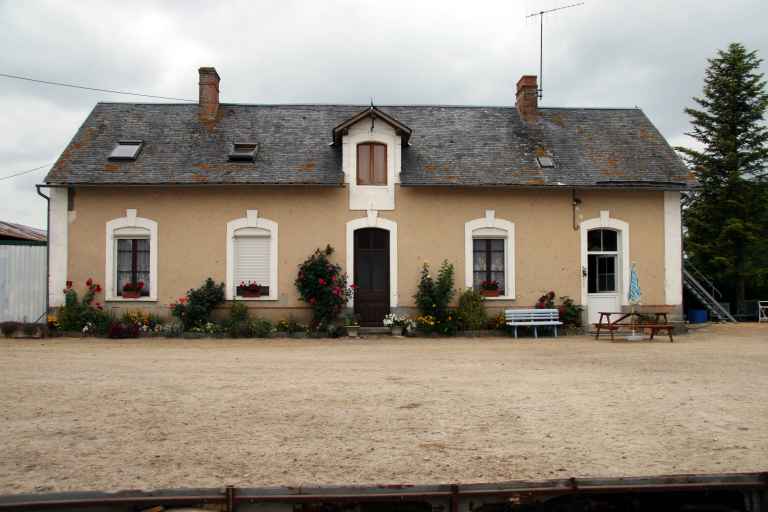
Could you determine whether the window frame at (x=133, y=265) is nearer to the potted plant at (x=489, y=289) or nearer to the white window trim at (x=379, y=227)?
the white window trim at (x=379, y=227)

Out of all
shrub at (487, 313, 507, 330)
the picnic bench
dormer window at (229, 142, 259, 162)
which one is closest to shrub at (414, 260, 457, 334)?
shrub at (487, 313, 507, 330)

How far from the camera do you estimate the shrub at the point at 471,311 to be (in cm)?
1443

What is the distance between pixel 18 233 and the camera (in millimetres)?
20828

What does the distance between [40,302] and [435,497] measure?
543 inches

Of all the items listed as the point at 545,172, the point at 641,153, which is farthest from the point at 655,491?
the point at 641,153

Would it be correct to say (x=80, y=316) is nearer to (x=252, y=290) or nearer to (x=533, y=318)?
(x=252, y=290)

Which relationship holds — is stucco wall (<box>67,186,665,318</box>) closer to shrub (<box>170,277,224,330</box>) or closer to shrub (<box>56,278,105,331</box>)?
shrub (<box>170,277,224,330</box>)

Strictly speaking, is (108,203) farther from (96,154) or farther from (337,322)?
(337,322)

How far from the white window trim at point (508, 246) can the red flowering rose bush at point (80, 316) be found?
26.7 feet

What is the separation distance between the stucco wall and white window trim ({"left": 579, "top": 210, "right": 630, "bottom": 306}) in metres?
0.13

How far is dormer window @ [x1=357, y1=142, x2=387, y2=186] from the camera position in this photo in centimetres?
1490

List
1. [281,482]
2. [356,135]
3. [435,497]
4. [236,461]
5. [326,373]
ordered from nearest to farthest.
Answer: [435,497]
[281,482]
[236,461]
[326,373]
[356,135]

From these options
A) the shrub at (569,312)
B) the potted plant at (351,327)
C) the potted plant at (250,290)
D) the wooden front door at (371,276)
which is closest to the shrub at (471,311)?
the wooden front door at (371,276)

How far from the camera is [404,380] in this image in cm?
825
